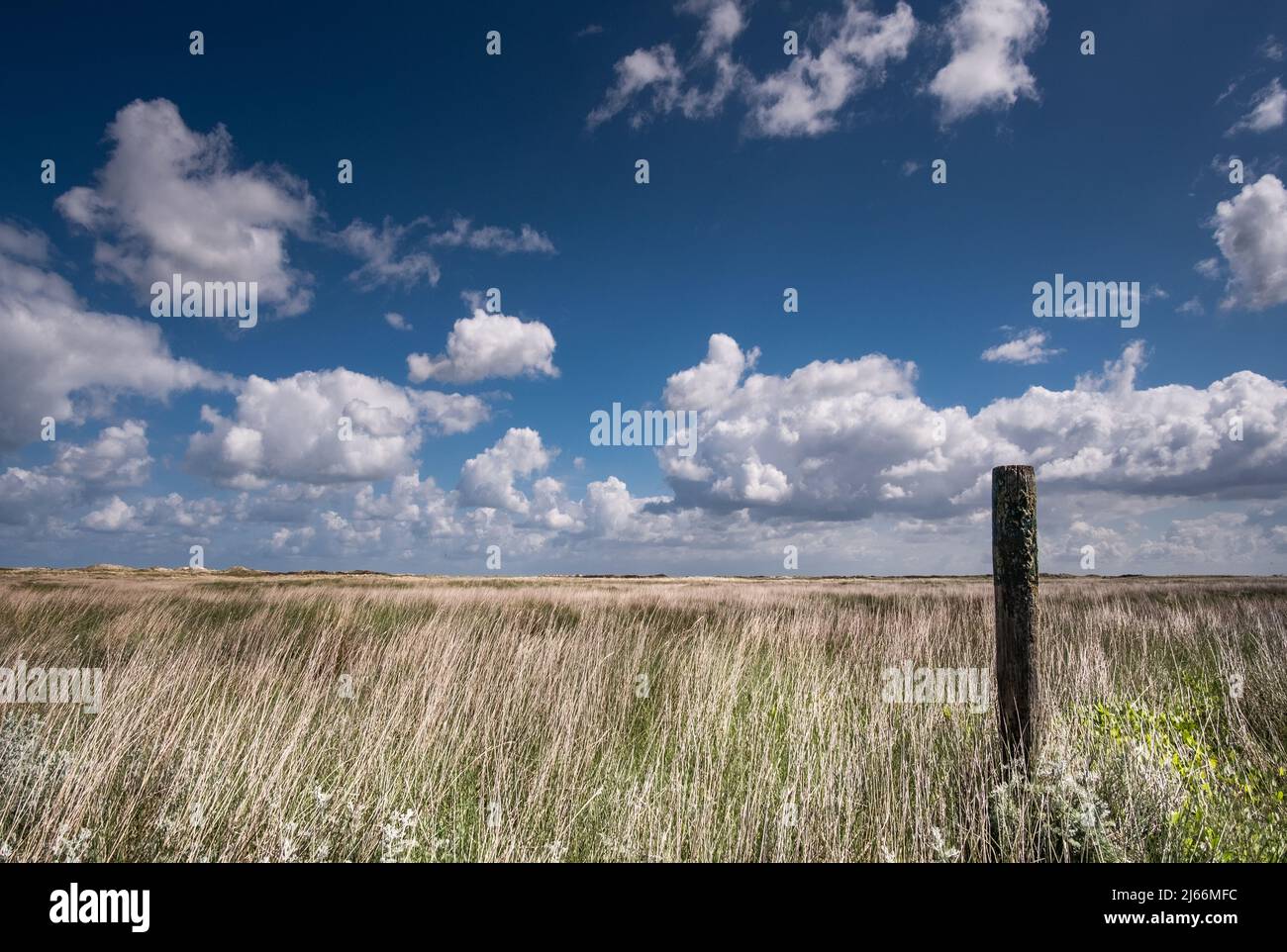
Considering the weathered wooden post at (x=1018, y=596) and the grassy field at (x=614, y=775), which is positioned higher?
the weathered wooden post at (x=1018, y=596)

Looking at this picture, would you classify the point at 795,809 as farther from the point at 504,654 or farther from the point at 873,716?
the point at 504,654

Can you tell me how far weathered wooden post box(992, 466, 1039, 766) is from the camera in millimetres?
3982

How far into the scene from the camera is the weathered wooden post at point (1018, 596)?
398cm

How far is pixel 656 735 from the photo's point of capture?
627 centimetres

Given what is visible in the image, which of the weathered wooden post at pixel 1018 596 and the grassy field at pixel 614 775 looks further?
the weathered wooden post at pixel 1018 596

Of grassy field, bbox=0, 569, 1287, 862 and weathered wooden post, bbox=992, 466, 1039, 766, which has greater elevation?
weathered wooden post, bbox=992, 466, 1039, 766

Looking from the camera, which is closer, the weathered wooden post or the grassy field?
the grassy field

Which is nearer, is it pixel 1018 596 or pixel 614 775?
pixel 1018 596

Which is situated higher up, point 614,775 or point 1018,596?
point 1018,596

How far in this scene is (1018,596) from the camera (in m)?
4.03

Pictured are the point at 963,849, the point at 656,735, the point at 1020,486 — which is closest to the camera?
the point at 963,849
